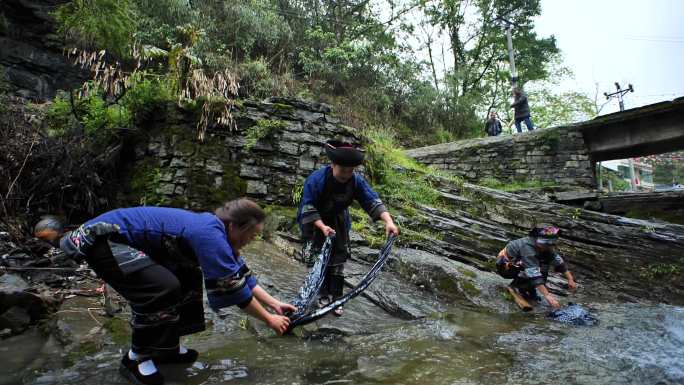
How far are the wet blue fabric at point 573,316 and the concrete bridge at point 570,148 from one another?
821 cm

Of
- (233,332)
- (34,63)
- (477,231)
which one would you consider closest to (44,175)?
(233,332)

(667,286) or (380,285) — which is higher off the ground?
(380,285)

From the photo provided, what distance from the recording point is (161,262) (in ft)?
8.86

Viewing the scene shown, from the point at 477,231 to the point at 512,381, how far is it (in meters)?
5.47

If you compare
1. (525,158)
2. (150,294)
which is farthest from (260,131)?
(525,158)

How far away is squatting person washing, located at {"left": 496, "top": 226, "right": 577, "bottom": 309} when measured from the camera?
589 centimetres

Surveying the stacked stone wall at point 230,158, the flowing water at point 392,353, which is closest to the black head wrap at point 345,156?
the flowing water at point 392,353

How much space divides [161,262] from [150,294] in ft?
0.77

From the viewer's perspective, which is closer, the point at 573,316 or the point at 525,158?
the point at 573,316

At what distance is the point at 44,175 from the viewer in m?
5.93

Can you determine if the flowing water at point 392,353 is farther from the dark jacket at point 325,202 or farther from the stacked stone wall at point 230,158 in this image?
the stacked stone wall at point 230,158

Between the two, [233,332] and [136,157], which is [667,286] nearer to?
[233,332]

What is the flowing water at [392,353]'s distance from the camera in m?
2.79

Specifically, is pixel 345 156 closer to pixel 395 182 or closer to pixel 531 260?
pixel 531 260
